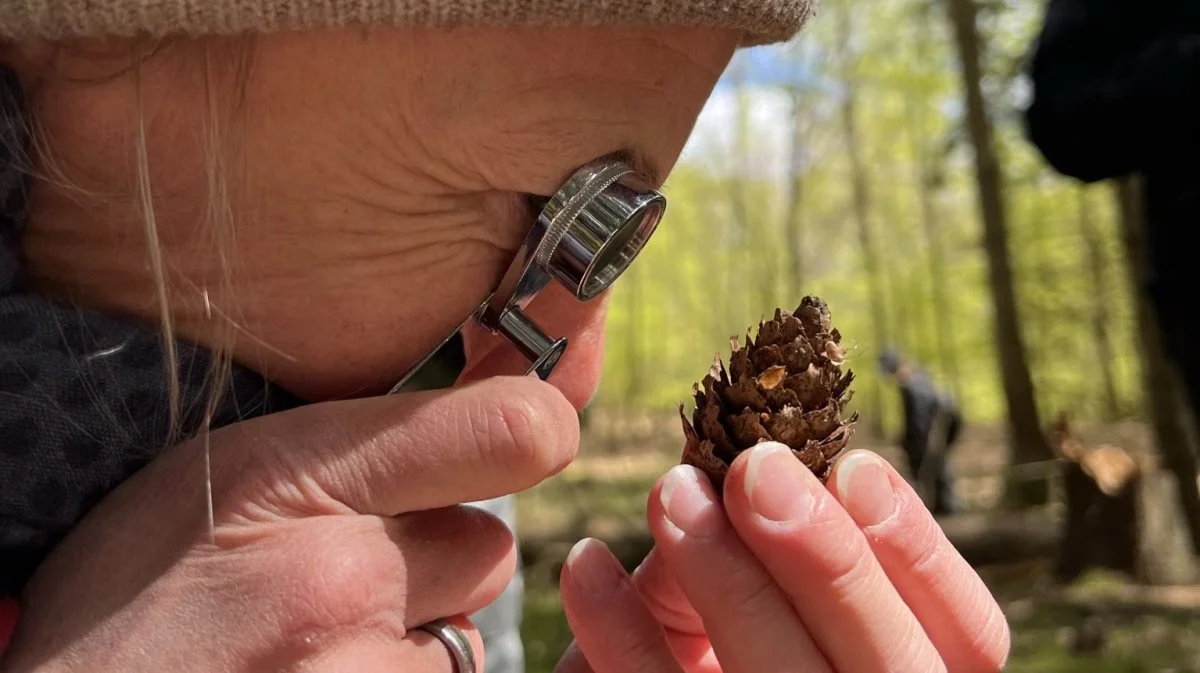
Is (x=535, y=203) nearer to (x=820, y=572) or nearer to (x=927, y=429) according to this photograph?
(x=820, y=572)

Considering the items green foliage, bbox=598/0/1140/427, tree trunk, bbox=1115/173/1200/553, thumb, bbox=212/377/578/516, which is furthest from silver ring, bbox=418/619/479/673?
green foliage, bbox=598/0/1140/427

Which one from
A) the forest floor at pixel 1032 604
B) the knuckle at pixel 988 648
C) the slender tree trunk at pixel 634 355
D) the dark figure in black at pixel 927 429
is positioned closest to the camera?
the knuckle at pixel 988 648

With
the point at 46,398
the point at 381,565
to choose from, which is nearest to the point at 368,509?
the point at 381,565

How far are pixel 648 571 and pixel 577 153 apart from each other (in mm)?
524

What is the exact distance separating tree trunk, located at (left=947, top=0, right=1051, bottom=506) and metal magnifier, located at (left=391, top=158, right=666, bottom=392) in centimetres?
831

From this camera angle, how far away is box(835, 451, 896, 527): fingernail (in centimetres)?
95

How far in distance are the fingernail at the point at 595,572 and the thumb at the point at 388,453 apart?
253mm

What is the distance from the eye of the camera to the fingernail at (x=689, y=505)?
931 mm

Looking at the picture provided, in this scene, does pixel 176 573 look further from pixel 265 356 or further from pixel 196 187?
pixel 196 187

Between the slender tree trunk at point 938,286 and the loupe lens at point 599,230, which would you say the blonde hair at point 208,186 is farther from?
the slender tree trunk at point 938,286

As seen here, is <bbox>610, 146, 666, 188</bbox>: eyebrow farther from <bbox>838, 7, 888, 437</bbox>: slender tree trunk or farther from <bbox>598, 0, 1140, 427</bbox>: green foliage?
<bbox>838, 7, 888, 437</bbox>: slender tree trunk

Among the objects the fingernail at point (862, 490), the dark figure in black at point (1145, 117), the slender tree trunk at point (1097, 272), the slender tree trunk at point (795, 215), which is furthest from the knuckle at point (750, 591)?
the slender tree trunk at point (795, 215)

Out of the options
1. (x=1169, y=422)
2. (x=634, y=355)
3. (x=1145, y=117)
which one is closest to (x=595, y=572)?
(x=1145, y=117)

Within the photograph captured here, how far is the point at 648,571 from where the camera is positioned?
116cm
